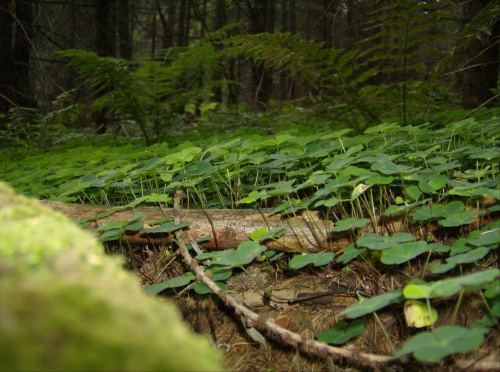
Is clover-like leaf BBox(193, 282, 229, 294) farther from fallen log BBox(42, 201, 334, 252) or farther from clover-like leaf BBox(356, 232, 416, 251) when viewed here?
clover-like leaf BBox(356, 232, 416, 251)

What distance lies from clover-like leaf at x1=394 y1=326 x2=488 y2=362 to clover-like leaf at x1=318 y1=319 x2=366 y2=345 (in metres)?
0.31

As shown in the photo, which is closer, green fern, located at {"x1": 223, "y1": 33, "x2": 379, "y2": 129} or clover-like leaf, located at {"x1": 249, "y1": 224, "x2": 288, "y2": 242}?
clover-like leaf, located at {"x1": 249, "y1": 224, "x2": 288, "y2": 242}

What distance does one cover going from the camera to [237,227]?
1.74m

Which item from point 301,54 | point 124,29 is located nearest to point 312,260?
point 301,54

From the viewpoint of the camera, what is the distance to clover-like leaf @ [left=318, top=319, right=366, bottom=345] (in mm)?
1183

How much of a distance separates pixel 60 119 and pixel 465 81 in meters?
5.07

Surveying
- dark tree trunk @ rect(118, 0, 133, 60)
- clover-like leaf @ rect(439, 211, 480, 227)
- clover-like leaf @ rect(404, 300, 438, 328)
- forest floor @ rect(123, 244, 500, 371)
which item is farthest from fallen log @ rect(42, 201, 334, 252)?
dark tree trunk @ rect(118, 0, 133, 60)

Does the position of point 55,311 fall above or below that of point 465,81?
below

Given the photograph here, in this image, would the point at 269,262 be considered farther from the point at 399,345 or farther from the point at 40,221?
the point at 40,221

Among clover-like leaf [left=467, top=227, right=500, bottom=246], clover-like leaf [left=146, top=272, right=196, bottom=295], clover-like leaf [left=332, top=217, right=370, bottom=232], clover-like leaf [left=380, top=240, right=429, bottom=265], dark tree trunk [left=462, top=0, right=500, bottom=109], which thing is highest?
dark tree trunk [left=462, top=0, right=500, bottom=109]

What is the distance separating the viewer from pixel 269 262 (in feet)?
5.44

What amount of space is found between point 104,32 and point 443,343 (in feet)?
22.3

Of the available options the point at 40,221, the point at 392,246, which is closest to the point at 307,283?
the point at 392,246

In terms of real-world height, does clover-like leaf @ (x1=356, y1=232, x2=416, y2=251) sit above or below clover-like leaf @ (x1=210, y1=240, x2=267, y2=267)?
above
